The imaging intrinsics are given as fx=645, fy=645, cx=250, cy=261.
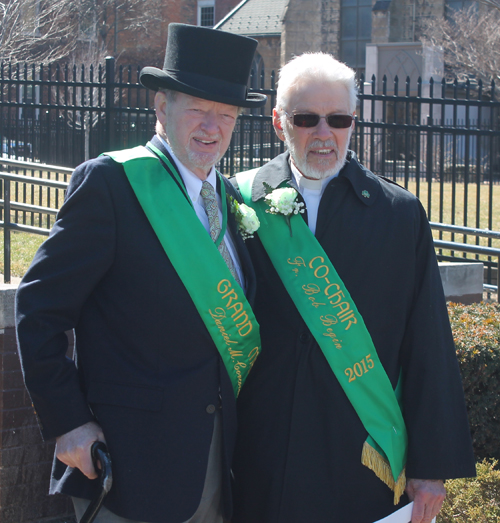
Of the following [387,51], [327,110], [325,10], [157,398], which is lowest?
[157,398]

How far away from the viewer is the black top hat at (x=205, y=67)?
7.00ft

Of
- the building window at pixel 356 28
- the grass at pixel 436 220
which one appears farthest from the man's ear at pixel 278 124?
the building window at pixel 356 28

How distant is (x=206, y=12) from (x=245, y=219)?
118ft

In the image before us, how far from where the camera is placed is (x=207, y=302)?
6.73 ft

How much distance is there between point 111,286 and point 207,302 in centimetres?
30

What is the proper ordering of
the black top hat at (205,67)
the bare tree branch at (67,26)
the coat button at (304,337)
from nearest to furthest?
the black top hat at (205,67), the coat button at (304,337), the bare tree branch at (67,26)

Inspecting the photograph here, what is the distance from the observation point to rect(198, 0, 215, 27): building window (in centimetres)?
3528

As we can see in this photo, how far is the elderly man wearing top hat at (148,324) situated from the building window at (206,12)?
35484 millimetres

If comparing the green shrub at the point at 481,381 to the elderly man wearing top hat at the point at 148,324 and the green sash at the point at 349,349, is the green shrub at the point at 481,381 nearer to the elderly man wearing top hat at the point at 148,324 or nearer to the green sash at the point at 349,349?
the green sash at the point at 349,349

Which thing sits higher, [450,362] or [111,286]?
[111,286]

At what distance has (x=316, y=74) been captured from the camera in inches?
92.9

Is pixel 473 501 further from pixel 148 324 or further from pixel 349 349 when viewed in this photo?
pixel 148 324

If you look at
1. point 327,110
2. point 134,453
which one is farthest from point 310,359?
point 327,110

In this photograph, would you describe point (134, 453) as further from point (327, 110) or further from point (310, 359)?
point (327, 110)
